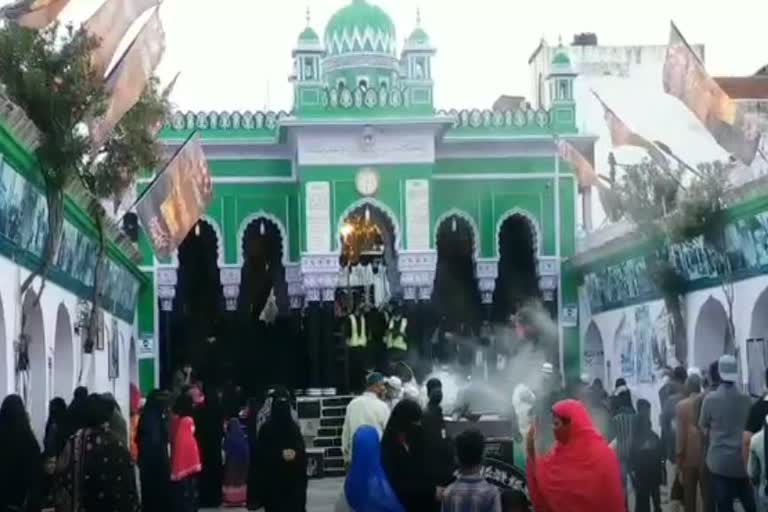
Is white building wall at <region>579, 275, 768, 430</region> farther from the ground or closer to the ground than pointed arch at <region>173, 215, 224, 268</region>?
closer to the ground

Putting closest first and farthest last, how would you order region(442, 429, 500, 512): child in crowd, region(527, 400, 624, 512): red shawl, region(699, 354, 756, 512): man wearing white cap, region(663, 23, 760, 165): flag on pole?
region(442, 429, 500, 512): child in crowd < region(527, 400, 624, 512): red shawl < region(699, 354, 756, 512): man wearing white cap < region(663, 23, 760, 165): flag on pole

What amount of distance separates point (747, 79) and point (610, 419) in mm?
30656

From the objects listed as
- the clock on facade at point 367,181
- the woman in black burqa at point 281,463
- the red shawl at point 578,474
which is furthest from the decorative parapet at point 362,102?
the red shawl at point 578,474

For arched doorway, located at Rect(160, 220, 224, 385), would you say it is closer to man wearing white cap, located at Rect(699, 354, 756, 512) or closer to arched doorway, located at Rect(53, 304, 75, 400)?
arched doorway, located at Rect(53, 304, 75, 400)

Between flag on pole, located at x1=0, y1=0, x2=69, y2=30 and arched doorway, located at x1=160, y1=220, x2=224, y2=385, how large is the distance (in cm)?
1782

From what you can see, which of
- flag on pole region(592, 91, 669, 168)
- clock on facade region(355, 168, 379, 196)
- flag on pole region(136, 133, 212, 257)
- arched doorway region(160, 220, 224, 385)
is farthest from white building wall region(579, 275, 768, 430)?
arched doorway region(160, 220, 224, 385)

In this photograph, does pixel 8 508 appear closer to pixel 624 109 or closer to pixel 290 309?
pixel 290 309

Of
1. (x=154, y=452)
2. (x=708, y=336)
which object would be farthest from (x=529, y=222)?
(x=154, y=452)

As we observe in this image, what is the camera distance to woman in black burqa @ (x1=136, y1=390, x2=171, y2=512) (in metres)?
11.2

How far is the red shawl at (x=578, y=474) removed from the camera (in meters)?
7.43

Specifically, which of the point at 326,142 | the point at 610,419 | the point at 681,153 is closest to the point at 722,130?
the point at 610,419

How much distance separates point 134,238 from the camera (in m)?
30.3

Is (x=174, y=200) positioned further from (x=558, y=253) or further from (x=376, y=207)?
(x=558, y=253)

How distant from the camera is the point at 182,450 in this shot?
12289 mm
